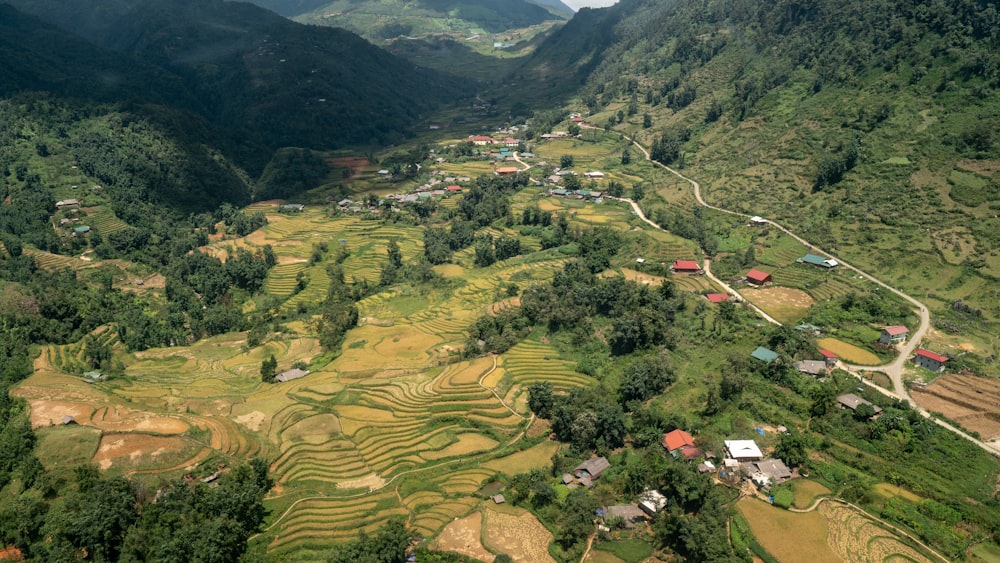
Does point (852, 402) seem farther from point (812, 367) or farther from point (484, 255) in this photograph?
point (484, 255)

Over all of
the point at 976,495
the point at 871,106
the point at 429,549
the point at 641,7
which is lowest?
the point at 429,549

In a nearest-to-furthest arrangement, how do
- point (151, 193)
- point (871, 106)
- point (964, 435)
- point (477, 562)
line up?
point (477, 562)
point (964, 435)
point (871, 106)
point (151, 193)

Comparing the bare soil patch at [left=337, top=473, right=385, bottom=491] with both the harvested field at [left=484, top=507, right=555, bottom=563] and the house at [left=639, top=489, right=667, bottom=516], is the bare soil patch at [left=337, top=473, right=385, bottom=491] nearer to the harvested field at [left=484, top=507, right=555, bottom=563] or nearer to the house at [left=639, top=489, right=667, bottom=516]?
the harvested field at [left=484, top=507, right=555, bottom=563]

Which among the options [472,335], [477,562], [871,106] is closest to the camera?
[477,562]

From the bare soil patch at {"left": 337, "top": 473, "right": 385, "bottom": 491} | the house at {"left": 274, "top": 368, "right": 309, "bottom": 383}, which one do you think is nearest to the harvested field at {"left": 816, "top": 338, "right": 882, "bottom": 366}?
the bare soil patch at {"left": 337, "top": 473, "right": 385, "bottom": 491}

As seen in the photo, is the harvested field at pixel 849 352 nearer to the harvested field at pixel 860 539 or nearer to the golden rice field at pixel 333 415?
the harvested field at pixel 860 539

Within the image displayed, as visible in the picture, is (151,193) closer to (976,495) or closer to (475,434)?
(475,434)

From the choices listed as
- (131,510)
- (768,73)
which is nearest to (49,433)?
(131,510)

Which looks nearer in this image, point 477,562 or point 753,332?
point 477,562
